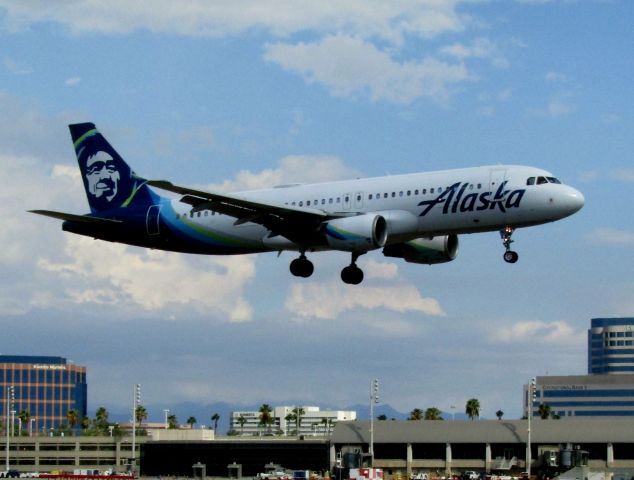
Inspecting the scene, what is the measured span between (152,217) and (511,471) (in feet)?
237

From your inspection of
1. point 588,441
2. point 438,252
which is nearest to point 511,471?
point 588,441

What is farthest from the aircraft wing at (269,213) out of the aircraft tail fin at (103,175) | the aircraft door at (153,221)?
the aircraft tail fin at (103,175)

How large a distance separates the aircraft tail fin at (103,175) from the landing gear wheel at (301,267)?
10.8 m

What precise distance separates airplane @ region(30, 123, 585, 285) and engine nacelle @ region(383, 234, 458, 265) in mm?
63

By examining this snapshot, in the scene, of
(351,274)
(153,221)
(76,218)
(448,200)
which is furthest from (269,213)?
(76,218)

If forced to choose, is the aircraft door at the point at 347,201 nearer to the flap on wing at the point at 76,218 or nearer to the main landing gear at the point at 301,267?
the main landing gear at the point at 301,267

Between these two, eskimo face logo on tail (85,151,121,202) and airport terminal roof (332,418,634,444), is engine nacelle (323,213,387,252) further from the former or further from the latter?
airport terminal roof (332,418,634,444)

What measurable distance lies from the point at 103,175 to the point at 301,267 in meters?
16.9

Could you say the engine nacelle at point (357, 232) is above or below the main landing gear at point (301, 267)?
above

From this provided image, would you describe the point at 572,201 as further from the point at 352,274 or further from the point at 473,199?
the point at 352,274

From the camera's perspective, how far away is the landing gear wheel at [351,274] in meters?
78.6

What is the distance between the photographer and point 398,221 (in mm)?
70938

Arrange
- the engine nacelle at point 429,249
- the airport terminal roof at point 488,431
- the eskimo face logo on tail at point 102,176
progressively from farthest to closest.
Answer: the airport terminal roof at point 488,431 < the eskimo face logo on tail at point 102,176 < the engine nacelle at point 429,249

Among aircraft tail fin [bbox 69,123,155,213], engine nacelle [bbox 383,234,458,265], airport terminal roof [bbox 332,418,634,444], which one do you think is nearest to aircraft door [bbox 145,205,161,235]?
aircraft tail fin [bbox 69,123,155,213]
